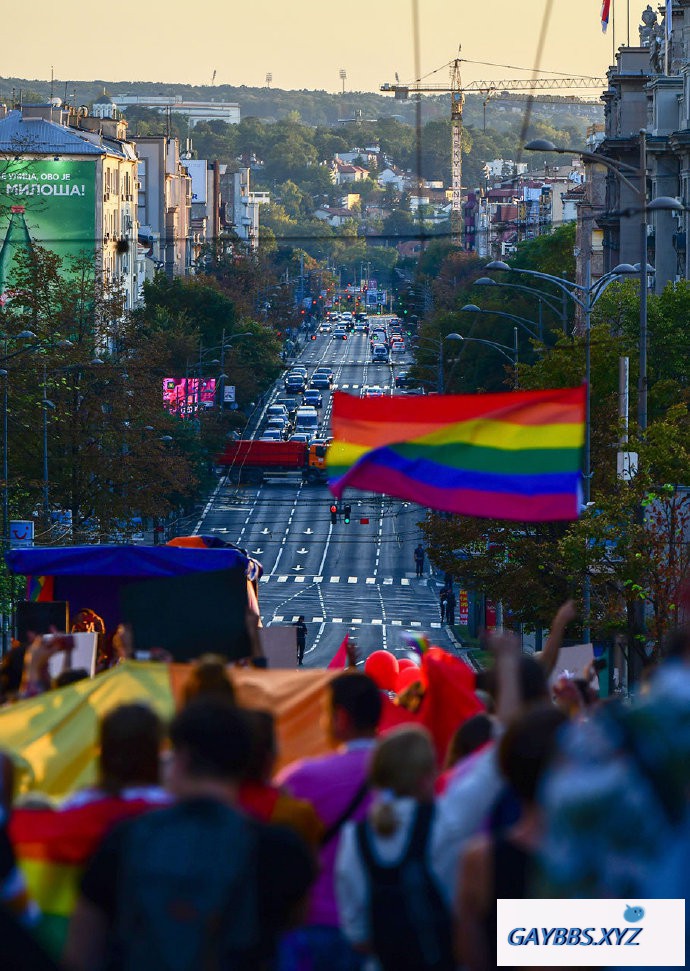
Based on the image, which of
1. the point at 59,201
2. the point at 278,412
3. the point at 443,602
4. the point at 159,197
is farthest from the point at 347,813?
the point at 159,197

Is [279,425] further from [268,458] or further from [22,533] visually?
[22,533]

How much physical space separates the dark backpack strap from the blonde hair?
1.79 ft

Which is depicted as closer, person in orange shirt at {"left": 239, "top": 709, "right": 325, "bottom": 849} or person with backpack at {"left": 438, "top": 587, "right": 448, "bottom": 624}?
person in orange shirt at {"left": 239, "top": 709, "right": 325, "bottom": 849}

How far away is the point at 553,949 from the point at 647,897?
98 cm

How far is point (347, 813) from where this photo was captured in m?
7.15

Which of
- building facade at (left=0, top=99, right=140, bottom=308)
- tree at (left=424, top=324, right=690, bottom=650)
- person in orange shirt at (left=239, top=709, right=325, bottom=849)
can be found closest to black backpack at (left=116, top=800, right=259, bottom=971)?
person in orange shirt at (left=239, top=709, right=325, bottom=849)

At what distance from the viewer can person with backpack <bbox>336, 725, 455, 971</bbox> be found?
6.50 m

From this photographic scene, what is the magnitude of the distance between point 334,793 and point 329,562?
71.2 meters

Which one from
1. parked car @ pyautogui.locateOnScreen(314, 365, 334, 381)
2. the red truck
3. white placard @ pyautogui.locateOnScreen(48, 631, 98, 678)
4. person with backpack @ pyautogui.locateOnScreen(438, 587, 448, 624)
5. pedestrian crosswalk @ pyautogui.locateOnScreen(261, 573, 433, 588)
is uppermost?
white placard @ pyautogui.locateOnScreen(48, 631, 98, 678)

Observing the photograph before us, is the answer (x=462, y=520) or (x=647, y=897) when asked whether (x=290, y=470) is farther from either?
(x=647, y=897)

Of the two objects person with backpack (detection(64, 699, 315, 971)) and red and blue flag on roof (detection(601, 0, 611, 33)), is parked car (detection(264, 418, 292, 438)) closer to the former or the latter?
red and blue flag on roof (detection(601, 0, 611, 33))

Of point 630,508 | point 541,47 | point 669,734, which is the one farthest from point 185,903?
point 541,47

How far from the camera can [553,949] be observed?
5863 mm

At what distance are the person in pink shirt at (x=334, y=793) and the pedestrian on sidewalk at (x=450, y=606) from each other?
51.5 meters
